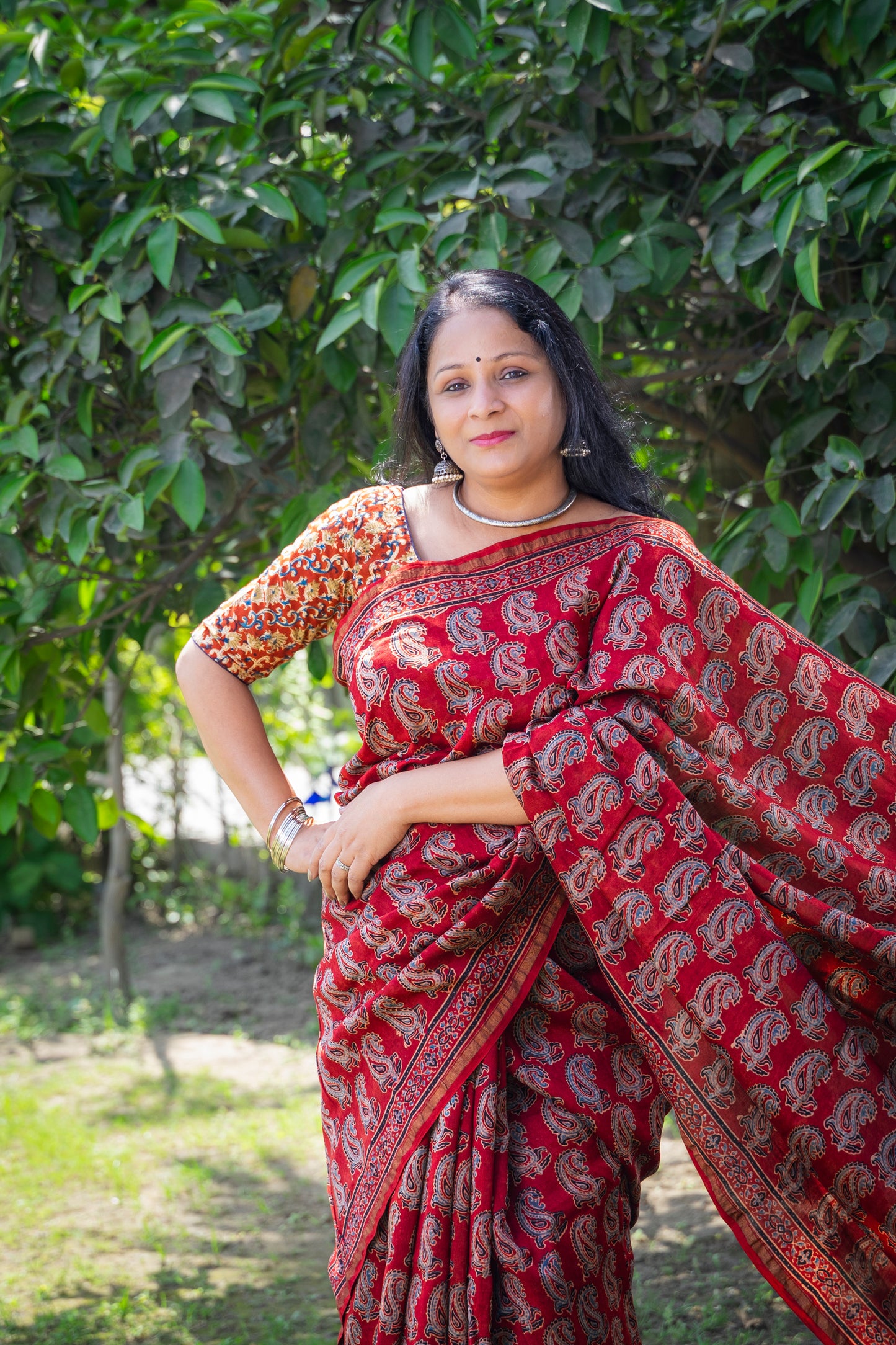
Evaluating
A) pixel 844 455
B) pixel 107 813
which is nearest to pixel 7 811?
pixel 107 813

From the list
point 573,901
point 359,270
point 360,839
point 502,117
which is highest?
point 502,117

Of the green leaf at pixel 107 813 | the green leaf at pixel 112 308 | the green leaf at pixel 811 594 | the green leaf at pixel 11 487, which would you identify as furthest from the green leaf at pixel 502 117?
the green leaf at pixel 107 813

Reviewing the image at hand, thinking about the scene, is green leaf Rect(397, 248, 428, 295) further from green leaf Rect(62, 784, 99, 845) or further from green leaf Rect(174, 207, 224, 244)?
green leaf Rect(62, 784, 99, 845)

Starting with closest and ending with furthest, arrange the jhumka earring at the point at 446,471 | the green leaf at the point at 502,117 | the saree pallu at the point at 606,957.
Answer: the saree pallu at the point at 606,957 < the jhumka earring at the point at 446,471 < the green leaf at the point at 502,117

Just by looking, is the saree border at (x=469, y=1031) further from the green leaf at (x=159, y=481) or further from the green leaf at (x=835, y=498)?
the green leaf at (x=159, y=481)

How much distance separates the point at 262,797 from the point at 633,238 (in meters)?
1.16

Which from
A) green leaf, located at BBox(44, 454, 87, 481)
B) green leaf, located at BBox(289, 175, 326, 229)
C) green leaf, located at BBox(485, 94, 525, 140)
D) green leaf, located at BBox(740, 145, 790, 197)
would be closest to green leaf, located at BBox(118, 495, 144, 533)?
green leaf, located at BBox(44, 454, 87, 481)

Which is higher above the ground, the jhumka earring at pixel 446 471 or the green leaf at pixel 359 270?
the green leaf at pixel 359 270

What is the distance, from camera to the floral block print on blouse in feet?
6.44

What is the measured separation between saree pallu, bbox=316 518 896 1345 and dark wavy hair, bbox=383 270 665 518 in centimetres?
11

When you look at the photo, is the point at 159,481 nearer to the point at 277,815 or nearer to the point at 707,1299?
the point at 277,815

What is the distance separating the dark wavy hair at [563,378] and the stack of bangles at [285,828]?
65 centimetres

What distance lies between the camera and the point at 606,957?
1.65 meters

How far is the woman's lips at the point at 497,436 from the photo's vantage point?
70.8 inches
